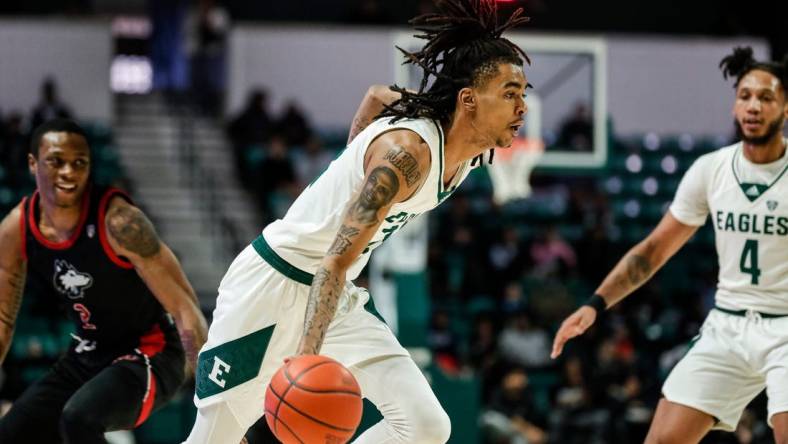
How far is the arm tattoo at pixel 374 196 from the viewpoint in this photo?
4656 mm

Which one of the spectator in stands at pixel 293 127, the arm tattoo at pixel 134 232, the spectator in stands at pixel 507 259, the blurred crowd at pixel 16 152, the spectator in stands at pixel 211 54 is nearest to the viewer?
the arm tattoo at pixel 134 232

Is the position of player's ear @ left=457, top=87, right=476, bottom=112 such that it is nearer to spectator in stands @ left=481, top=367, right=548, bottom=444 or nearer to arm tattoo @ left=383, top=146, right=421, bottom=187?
arm tattoo @ left=383, top=146, right=421, bottom=187

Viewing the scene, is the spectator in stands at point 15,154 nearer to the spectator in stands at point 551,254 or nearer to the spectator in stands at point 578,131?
the spectator in stands at point 551,254

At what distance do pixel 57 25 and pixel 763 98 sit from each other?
12.9 meters

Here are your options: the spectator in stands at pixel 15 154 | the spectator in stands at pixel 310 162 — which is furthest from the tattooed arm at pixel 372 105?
the spectator in stands at pixel 310 162

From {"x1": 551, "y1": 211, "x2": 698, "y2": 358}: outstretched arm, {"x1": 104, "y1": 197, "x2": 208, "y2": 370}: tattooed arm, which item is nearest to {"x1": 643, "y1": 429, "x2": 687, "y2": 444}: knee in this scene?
{"x1": 551, "y1": 211, "x2": 698, "y2": 358}: outstretched arm

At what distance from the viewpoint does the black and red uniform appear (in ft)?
18.5

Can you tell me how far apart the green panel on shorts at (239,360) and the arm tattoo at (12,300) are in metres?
1.43

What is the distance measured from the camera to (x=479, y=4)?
17.4 feet

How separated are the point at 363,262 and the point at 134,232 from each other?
1.17m

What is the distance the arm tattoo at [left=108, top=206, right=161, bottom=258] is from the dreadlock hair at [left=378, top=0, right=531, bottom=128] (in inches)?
50.9

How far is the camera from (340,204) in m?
5.04

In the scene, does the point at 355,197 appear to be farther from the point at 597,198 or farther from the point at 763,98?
the point at 597,198

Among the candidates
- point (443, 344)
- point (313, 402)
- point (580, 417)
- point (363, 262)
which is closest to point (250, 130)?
point (443, 344)
